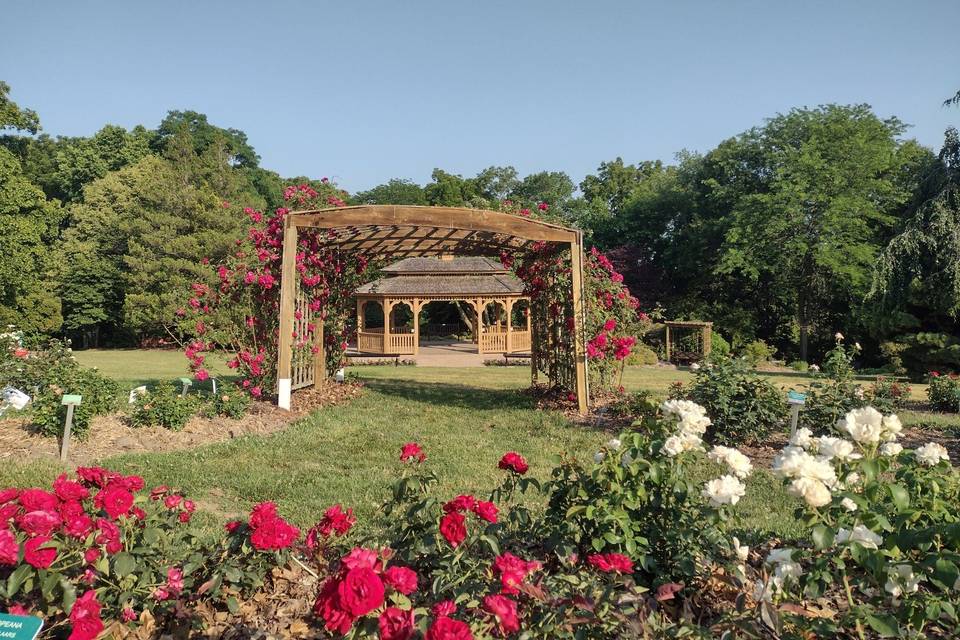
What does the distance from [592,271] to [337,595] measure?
287 inches

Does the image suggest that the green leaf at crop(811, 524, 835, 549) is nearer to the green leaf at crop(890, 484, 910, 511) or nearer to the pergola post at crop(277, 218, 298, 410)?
the green leaf at crop(890, 484, 910, 511)

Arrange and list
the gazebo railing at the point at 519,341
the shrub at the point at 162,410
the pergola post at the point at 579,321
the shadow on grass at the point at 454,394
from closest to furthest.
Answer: the shrub at the point at 162,410 < the pergola post at the point at 579,321 < the shadow on grass at the point at 454,394 < the gazebo railing at the point at 519,341

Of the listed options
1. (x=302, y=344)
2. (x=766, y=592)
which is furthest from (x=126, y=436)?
(x=766, y=592)

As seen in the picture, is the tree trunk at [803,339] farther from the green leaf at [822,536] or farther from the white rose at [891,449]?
the green leaf at [822,536]

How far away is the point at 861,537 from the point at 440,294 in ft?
Result: 73.0

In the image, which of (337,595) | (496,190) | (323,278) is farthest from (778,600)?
(496,190)

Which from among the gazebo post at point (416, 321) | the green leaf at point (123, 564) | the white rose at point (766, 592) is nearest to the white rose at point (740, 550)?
the white rose at point (766, 592)

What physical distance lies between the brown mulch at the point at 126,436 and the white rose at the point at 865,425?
19.0 ft

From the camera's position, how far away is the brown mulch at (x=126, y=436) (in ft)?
17.8

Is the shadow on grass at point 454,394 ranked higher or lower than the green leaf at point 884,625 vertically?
lower

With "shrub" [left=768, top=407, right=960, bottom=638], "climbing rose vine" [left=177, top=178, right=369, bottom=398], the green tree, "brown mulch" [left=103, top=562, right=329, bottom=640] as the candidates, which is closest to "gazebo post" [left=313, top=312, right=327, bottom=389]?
"climbing rose vine" [left=177, top=178, right=369, bottom=398]

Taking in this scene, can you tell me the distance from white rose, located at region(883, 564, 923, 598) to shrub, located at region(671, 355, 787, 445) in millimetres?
3948

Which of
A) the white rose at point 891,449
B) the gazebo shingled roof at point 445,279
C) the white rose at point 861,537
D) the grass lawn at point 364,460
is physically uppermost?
the gazebo shingled roof at point 445,279

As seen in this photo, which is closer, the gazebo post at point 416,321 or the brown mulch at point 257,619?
the brown mulch at point 257,619
